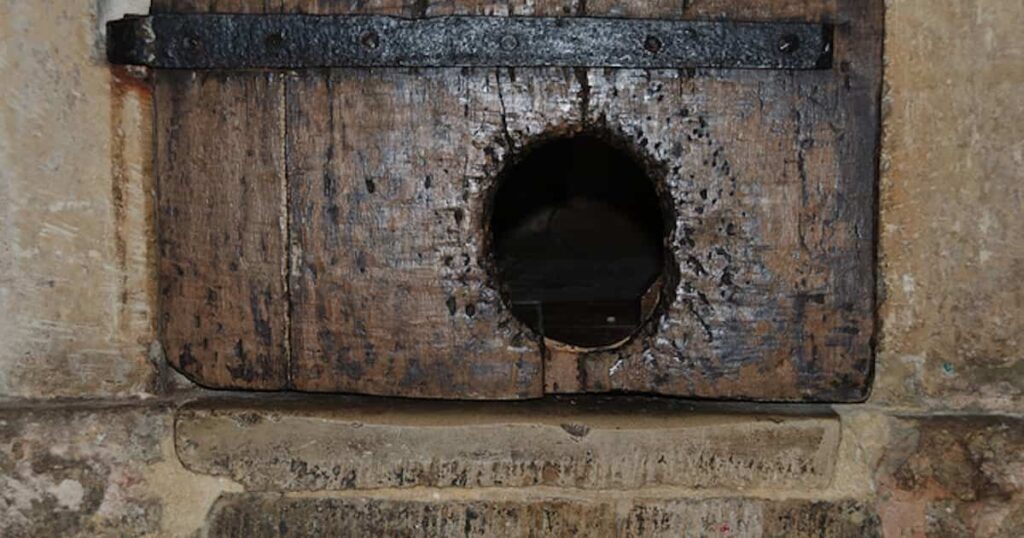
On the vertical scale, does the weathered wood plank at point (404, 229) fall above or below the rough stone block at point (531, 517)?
above

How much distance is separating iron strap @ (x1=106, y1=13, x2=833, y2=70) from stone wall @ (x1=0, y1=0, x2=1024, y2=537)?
18 cm

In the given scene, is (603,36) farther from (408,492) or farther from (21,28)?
(21,28)

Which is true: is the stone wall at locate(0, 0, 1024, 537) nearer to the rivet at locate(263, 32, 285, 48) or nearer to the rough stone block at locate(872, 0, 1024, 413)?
the rough stone block at locate(872, 0, 1024, 413)

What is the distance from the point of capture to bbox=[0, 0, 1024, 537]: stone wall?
1380 millimetres

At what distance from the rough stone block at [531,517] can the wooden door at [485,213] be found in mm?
173

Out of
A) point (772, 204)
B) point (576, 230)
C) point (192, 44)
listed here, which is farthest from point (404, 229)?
point (576, 230)

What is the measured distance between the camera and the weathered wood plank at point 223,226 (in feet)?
4.63

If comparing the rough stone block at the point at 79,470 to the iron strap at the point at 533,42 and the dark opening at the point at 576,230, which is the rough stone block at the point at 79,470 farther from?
the dark opening at the point at 576,230

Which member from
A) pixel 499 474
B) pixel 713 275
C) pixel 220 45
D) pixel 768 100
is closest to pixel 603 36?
pixel 768 100

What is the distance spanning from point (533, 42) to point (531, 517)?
2.32ft

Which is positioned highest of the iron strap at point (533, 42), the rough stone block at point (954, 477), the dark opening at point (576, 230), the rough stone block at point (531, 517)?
the iron strap at point (533, 42)

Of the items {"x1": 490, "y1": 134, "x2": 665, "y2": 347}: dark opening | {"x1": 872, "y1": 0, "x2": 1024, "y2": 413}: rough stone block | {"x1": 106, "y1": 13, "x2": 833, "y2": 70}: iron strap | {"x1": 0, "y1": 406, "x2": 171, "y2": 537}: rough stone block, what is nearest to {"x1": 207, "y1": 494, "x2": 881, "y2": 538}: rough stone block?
{"x1": 0, "y1": 406, "x2": 171, "y2": 537}: rough stone block

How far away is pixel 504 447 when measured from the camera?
4.77ft

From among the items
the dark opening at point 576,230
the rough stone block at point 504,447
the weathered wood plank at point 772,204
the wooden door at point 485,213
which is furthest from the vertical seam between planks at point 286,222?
the dark opening at point 576,230
